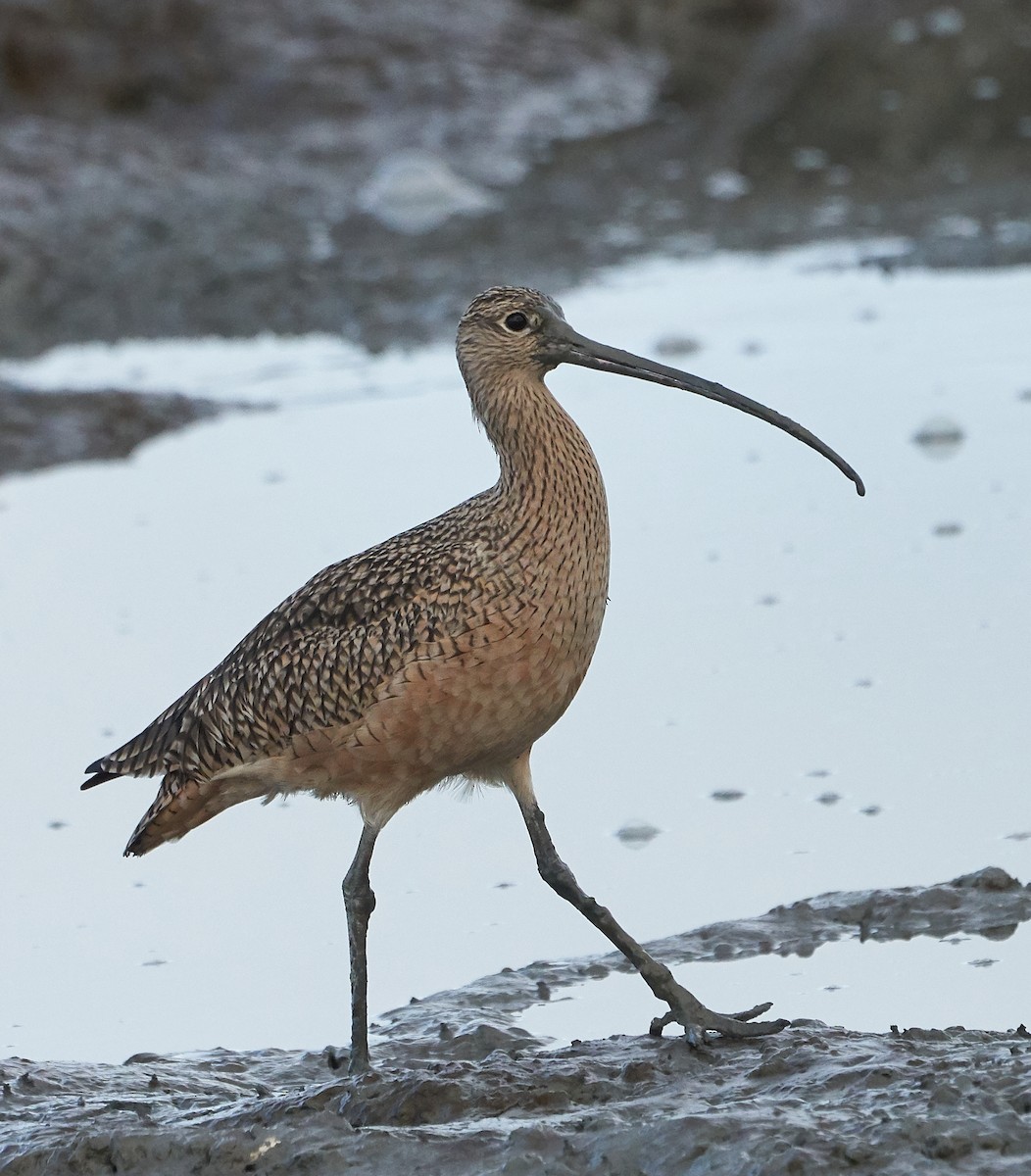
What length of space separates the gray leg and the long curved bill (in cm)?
93

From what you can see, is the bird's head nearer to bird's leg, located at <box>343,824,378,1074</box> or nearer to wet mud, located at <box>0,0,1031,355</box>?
bird's leg, located at <box>343,824,378,1074</box>

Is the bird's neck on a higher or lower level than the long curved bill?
lower

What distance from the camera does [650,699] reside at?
6754 mm

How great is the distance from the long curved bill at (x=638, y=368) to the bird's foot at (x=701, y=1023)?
1177 millimetres

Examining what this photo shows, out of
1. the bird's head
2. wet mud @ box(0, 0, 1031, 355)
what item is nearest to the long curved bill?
the bird's head

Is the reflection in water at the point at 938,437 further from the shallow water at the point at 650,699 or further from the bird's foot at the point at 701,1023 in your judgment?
the bird's foot at the point at 701,1023

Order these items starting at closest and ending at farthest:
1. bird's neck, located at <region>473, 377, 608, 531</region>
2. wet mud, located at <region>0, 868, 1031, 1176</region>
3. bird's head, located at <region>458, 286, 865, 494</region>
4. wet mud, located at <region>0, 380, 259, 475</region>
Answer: wet mud, located at <region>0, 868, 1031, 1176</region> < bird's neck, located at <region>473, 377, 608, 531</region> < bird's head, located at <region>458, 286, 865, 494</region> < wet mud, located at <region>0, 380, 259, 475</region>

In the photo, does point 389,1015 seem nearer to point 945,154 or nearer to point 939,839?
point 939,839

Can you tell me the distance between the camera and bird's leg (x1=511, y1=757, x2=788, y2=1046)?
4.75 meters

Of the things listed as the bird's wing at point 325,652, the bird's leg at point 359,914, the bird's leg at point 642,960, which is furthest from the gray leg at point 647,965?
the bird's wing at point 325,652

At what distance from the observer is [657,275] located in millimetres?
12125

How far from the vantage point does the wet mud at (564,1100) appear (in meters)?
4.07

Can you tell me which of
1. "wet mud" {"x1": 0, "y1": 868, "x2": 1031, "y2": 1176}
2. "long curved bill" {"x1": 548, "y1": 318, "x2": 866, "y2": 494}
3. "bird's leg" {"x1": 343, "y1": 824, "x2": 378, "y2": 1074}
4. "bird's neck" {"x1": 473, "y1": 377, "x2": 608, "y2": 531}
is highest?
"long curved bill" {"x1": 548, "y1": 318, "x2": 866, "y2": 494}

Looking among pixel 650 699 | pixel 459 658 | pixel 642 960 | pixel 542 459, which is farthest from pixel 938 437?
pixel 459 658
